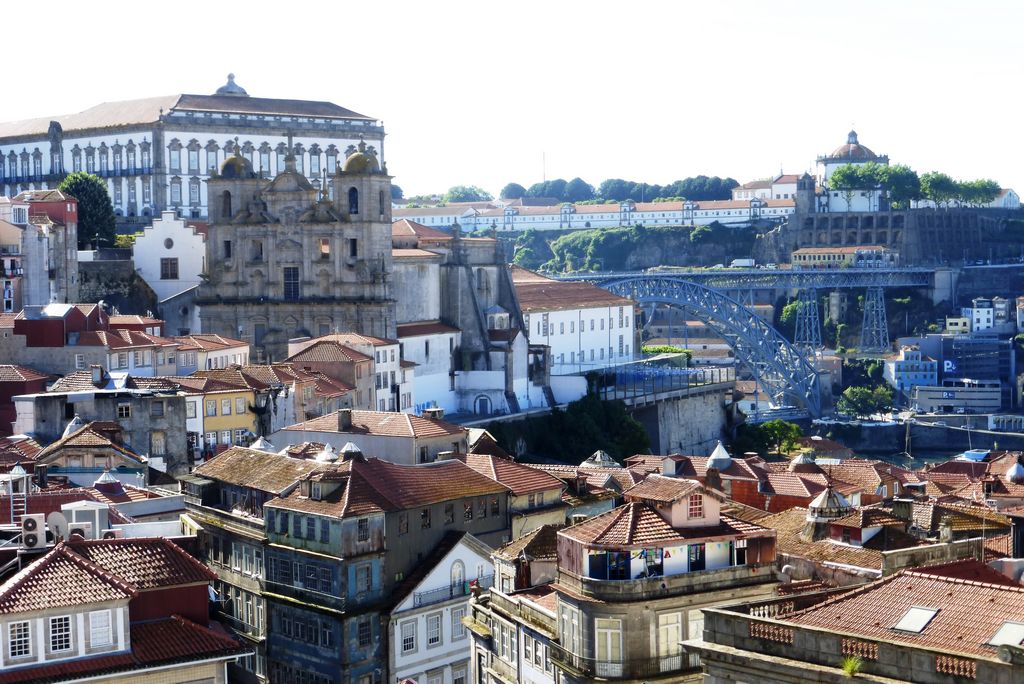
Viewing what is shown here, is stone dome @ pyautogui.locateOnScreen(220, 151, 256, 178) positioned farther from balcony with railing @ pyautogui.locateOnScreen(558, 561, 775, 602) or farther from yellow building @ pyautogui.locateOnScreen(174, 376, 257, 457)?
balcony with railing @ pyautogui.locateOnScreen(558, 561, 775, 602)

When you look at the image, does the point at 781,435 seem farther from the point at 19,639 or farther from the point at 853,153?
the point at 853,153

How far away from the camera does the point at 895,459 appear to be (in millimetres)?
97438

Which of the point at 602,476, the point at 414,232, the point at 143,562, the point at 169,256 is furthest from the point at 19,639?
the point at 414,232

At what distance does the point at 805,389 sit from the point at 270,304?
153 ft

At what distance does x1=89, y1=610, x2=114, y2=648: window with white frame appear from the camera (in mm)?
22031

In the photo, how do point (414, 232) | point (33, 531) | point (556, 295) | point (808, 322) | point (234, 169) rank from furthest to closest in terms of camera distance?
point (808, 322) < point (556, 295) < point (414, 232) < point (234, 169) < point (33, 531)

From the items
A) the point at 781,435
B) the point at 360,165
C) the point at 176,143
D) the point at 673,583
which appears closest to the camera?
the point at 673,583

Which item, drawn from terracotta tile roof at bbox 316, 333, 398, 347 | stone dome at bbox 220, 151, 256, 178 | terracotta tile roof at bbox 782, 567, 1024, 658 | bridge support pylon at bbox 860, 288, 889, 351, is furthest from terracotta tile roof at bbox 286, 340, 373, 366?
bridge support pylon at bbox 860, 288, 889, 351

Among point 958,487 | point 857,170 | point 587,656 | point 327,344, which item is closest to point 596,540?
point 587,656

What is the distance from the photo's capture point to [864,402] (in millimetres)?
114500

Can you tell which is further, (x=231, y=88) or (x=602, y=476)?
(x=231, y=88)

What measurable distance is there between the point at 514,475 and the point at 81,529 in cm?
1188

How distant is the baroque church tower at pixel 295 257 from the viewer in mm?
67938

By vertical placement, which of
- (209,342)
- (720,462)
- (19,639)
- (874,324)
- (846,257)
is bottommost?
(874,324)
